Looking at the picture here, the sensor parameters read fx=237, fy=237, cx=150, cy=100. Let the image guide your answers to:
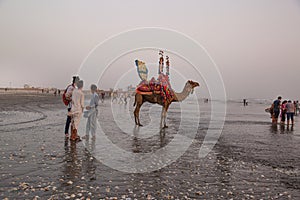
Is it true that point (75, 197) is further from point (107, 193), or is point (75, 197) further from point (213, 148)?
point (213, 148)

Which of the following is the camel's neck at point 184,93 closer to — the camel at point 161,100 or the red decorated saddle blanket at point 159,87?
the camel at point 161,100

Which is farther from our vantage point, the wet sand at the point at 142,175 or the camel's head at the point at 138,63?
the camel's head at the point at 138,63

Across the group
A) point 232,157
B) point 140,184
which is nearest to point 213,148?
point 232,157

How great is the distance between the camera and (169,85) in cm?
1595

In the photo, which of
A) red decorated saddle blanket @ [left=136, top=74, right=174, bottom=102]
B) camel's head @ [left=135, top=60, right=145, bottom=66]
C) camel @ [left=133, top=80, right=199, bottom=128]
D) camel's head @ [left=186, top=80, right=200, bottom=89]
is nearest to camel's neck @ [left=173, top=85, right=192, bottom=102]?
camel @ [left=133, top=80, right=199, bottom=128]

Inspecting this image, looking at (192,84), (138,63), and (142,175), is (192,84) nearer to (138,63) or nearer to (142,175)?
(138,63)

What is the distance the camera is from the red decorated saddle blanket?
15.5 metres

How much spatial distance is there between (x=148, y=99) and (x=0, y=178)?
11.3 meters

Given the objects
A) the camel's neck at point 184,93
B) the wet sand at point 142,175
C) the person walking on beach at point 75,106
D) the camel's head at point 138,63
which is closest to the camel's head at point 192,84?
the camel's neck at point 184,93

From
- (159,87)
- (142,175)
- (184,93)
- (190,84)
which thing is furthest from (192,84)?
(142,175)

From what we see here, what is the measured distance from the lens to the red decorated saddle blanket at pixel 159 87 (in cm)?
1552

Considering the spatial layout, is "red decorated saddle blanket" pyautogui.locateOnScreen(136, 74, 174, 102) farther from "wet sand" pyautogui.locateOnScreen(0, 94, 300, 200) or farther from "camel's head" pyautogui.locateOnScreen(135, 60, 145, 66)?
"wet sand" pyautogui.locateOnScreen(0, 94, 300, 200)

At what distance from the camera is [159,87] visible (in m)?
15.5

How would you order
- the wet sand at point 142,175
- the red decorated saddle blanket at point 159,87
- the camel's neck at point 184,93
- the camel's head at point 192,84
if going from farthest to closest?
the camel's head at point 192,84, the camel's neck at point 184,93, the red decorated saddle blanket at point 159,87, the wet sand at point 142,175
